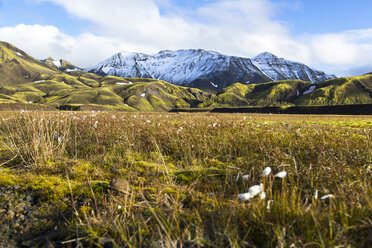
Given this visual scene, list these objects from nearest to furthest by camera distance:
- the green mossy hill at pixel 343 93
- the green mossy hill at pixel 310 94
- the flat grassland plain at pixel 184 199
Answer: the flat grassland plain at pixel 184 199 < the green mossy hill at pixel 343 93 < the green mossy hill at pixel 310 94

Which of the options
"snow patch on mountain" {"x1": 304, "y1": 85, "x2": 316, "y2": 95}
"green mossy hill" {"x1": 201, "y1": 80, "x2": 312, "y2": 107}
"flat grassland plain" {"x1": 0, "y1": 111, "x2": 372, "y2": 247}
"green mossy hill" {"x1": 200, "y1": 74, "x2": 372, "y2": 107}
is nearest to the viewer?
"flat grassland plain" {"x1": 0, "y1": 111, "x2": 372, "y2": 247}

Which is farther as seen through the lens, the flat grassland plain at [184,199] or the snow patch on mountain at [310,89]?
the snow patch on mountain at [310,89]

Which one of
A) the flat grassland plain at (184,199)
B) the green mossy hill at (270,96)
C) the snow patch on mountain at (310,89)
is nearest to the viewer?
the flat grassland plain at (184,199)

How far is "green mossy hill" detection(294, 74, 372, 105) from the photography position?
136 m

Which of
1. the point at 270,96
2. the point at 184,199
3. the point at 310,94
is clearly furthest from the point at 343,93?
the point at 184,199

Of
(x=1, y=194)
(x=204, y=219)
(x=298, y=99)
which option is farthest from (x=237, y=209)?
(x=298, y=99)

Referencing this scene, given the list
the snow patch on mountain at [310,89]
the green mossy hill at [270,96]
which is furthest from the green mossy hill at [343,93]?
the green mossy hill at [270,96]

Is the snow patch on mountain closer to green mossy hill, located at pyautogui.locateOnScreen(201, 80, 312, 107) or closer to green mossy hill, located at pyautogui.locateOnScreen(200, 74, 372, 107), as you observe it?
green mossy hill, located at pyautogui.locateOnScreen(200, 74, 372, 107)

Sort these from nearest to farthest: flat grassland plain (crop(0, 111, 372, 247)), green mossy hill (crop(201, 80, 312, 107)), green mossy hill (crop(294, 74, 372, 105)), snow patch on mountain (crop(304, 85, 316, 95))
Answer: flat grassland plain (crop(0, 111, 372, 247))
green mossy hill (crop(294, 74, 372, 105))
snow patch on mountain (crop(304, 85, 316, 95))
green mossy hill (crop(201, 80, 312, 107))

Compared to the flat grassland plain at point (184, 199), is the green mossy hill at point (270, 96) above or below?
above

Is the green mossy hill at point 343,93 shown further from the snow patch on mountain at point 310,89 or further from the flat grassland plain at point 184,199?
the flat grassland plain at point 184,199

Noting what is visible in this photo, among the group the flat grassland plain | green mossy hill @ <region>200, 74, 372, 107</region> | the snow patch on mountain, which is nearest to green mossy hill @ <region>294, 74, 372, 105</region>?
green mossy hill @ <region>200, 74, 372, 107</region>

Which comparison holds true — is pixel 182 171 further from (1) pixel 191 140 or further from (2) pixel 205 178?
(1) pixel 191 140

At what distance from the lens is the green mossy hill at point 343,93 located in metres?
136
